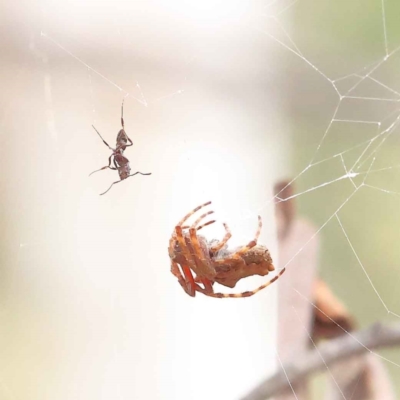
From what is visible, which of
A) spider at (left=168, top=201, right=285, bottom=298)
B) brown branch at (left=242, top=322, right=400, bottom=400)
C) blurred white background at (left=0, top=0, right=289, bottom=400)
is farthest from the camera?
blurred white background at (left=0, top=0, right=289, bottom=400)

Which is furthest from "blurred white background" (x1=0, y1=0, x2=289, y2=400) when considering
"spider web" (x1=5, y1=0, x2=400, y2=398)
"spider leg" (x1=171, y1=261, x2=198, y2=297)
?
"spider leg" (x1=171, y1=261, x2=198, y2=297)

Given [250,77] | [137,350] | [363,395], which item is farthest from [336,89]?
[137,350]

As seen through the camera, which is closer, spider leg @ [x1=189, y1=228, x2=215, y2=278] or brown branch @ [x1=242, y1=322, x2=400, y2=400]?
spider leg @ [x1=189, y1=228, x2=215, y2=278]

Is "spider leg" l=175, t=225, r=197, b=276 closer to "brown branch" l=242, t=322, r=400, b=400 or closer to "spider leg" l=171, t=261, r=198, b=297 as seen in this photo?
"spider leg" l=171, t=261, r=198, b=297

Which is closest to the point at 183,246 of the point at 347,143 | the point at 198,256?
the point at 198,256

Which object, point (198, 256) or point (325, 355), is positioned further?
point (325, 355)

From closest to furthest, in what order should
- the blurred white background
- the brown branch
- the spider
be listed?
the spider, the brown branch, the blurred white background

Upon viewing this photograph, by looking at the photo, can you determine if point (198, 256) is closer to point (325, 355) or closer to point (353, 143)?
point (325, 355)
